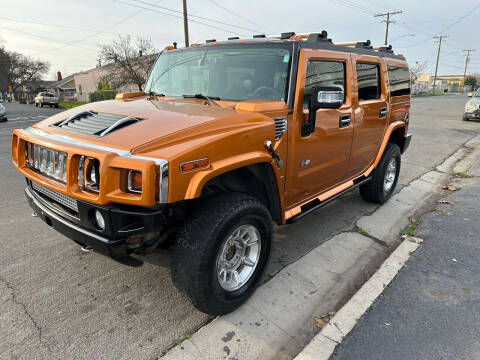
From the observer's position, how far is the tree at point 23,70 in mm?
67625

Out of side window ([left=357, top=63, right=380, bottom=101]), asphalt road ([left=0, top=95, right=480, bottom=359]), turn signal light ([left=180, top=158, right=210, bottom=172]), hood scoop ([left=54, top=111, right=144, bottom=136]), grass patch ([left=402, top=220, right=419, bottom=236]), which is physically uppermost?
side window ([left=357, top=63, right=380, bottom=101])

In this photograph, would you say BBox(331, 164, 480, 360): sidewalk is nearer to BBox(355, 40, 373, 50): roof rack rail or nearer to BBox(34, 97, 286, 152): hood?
BBox(34, 97, 286, 152): hood

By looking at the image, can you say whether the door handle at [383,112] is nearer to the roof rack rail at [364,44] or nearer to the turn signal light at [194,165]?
the roof rack rail at [364,44]

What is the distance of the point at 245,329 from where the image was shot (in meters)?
2.38

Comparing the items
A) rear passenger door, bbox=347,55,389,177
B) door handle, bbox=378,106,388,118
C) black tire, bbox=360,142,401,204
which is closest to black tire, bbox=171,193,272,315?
rear passenger door, bbox=347,55,389,177

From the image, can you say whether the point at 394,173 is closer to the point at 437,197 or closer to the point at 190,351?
the point at 437,197

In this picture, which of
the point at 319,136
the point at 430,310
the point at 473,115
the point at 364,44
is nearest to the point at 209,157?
the point at 319,136

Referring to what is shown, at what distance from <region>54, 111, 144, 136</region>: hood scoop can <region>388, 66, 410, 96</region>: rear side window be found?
3624mm

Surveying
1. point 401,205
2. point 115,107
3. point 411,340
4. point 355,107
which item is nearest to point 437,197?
point 401,205

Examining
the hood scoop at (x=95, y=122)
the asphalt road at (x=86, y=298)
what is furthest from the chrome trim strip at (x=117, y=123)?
the asphalt road at (x=86, y=298)

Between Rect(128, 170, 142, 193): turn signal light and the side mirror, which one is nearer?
Rect(128, 170, 142, 193): turn signal light

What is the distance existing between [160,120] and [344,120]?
2008mm

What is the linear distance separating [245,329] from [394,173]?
380cm

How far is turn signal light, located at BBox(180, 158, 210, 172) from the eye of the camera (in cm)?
193
